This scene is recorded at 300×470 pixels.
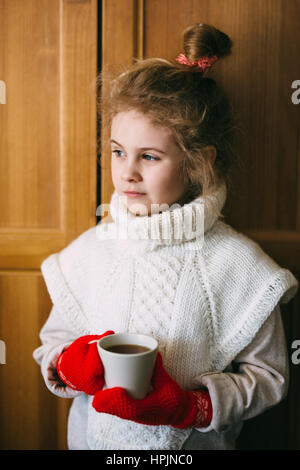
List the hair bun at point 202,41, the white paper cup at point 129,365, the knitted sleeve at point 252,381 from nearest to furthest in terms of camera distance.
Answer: the white paper cup at point 129,365 < the knitted sleeve at point 252,381 < the hair bun at point 202,41

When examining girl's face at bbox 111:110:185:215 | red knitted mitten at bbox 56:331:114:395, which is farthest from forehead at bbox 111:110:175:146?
red knitted mitten at bbox 56:331:114:395

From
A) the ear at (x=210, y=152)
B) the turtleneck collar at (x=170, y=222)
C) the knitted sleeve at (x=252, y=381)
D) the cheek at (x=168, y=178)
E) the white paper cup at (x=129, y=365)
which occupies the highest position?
the ear at (x=210, y=152)

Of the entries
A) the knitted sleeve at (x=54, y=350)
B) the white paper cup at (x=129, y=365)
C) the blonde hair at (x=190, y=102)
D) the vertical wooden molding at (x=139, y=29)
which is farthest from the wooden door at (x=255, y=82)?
the white paper cup at (x=129, y=365)

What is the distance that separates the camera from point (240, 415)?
31.2 inches

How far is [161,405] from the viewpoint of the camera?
71cm

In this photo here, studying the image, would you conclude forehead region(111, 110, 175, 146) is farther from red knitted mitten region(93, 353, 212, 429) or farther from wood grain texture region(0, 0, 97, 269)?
red knitted mitten region(93, 353, 212, 429)

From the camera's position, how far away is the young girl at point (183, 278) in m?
0.82

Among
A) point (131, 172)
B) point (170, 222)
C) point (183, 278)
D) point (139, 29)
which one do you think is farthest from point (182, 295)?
point (139, 29)

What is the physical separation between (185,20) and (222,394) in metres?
0.87

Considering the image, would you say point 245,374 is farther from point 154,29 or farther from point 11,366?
point 154,29

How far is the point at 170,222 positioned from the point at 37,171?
0.45 m

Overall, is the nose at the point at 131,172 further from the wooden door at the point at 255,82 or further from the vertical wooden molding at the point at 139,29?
the vertical wooden molding at the point at 139,29

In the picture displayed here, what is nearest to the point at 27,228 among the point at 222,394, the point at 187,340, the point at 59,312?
the point at 59,312

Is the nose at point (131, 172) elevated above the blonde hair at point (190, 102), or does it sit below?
below
